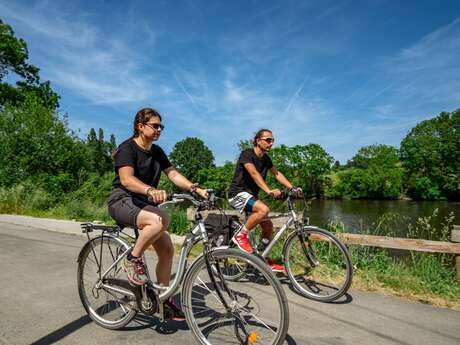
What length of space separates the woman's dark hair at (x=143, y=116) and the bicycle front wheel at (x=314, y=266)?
7.83ft

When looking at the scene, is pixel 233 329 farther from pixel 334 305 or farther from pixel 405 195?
pixel 405 195

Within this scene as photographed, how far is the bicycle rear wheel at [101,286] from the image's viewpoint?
3109 millimetres

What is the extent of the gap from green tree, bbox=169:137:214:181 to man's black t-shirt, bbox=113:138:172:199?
6453cm

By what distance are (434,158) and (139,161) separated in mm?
66506

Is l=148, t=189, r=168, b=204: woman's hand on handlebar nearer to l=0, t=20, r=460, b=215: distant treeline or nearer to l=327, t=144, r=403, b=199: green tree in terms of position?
l=0, t=20, r=460, b=215: distant treeline

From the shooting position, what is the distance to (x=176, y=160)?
68.9 m

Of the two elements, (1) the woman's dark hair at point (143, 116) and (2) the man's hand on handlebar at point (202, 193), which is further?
(1) the woman's dark hair at point (143, 116)

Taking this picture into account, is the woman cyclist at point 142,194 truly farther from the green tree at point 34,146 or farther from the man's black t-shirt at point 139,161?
the green tree at point 34,146

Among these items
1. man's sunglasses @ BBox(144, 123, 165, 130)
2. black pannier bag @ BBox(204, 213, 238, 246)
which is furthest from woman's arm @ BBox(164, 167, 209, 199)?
black pannier bag @ BBox(204, 213, 238, 246)

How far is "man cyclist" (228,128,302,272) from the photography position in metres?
4.48

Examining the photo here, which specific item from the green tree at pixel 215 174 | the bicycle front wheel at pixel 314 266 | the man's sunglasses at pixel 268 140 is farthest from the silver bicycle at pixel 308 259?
the green tree at pixel 215 174

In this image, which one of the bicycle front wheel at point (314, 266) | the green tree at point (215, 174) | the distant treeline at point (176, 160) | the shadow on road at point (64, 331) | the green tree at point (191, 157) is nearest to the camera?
the shadow on road at point (64, 331)

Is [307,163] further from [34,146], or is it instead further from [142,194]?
[142,194]

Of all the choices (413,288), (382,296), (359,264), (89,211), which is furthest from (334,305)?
(89,211)
